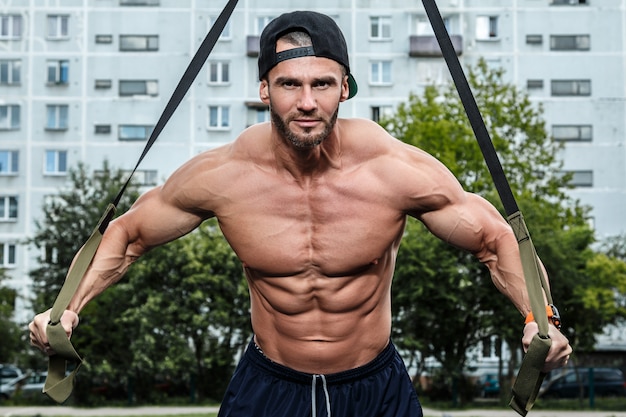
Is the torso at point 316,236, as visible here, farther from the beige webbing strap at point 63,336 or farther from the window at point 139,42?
the window at point 139,42

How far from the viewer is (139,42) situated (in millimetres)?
45906

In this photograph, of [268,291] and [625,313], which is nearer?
[268,291]

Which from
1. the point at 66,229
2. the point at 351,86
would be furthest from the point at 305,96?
the point at 66,229

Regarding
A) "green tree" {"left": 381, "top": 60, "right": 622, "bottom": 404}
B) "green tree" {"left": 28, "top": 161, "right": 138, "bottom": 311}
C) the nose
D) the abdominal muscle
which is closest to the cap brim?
the nose

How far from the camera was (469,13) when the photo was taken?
45188 millimetres

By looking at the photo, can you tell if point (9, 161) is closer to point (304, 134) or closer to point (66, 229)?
point (66, 229)

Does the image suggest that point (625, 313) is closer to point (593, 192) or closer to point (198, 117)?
point (593, 192)

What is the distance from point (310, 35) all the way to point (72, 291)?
136 cm

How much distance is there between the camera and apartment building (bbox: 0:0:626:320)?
147 ft

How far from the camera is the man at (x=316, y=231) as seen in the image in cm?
412

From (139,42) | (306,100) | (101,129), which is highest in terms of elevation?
A: (139,42)

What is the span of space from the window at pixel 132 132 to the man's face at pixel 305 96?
42722 millimetres

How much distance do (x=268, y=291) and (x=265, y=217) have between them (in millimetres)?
→ 321

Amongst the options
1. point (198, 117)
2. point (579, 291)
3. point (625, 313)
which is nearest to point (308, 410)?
point (579, 291)
